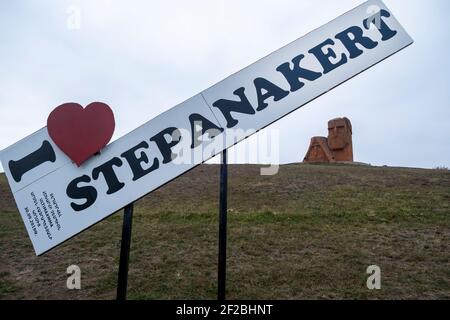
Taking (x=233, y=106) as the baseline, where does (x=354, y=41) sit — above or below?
above

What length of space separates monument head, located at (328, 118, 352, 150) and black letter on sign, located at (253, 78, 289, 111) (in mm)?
21731

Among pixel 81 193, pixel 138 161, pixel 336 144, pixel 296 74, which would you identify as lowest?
pixel 81 193

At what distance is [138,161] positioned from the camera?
137 inches

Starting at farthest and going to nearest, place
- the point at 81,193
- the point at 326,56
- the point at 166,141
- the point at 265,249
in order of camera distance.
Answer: the point at 265,249 → the point at 326,56 → the point at 166,141 → the point at 81,193

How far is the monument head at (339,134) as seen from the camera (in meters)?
23.9

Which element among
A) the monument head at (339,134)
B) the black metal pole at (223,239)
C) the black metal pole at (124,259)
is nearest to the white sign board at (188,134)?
the black metal pole at (124,259)

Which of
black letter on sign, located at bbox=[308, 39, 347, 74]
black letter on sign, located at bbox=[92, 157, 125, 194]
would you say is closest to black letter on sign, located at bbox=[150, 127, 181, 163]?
black letter on sign, located at bbox=[92, 157, 125, 194]

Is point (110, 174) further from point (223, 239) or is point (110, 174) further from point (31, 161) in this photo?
point (223, 239)

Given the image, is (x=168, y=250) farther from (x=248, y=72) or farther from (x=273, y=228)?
(x=248, y=72)

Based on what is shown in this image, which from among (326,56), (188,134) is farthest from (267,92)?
(188,134)

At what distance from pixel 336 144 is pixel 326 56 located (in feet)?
70.7

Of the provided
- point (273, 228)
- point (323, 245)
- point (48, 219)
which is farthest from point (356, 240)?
point (48, 219)

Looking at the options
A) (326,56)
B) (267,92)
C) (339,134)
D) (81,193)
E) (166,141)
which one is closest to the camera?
(81,193)

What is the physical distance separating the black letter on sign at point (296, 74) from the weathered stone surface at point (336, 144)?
21547mm
